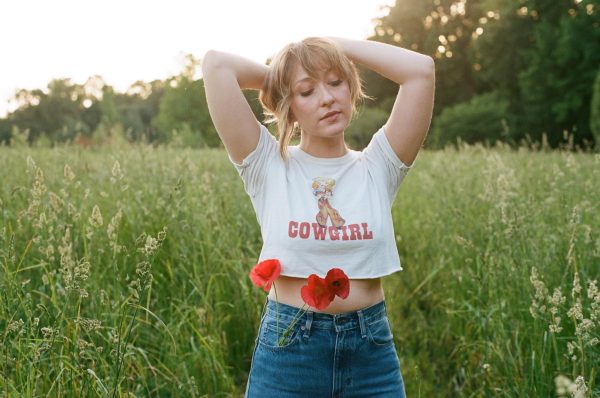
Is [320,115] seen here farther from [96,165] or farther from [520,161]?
[520,161]

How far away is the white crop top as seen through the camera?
5.74 ft

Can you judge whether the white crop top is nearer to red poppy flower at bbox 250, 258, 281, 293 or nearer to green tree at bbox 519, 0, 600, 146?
red poppy flower at bbox 250, 258, 281, 293

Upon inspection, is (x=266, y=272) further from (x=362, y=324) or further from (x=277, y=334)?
(x=362, y=324)

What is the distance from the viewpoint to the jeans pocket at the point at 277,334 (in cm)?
172

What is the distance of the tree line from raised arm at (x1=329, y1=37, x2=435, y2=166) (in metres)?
12.0

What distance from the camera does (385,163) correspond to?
76.2 inches

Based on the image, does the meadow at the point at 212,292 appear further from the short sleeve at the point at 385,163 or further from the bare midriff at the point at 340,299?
the short sleeve at the point at 385,163

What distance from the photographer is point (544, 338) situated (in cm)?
226

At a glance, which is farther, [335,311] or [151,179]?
[151,179]

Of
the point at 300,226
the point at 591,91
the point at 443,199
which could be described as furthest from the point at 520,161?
the point at 591,91

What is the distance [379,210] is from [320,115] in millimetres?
341

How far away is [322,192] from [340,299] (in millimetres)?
323

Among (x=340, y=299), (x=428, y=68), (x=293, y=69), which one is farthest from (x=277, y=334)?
(x=428, y=68)

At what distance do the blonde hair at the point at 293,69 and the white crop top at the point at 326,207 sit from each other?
0.07m
